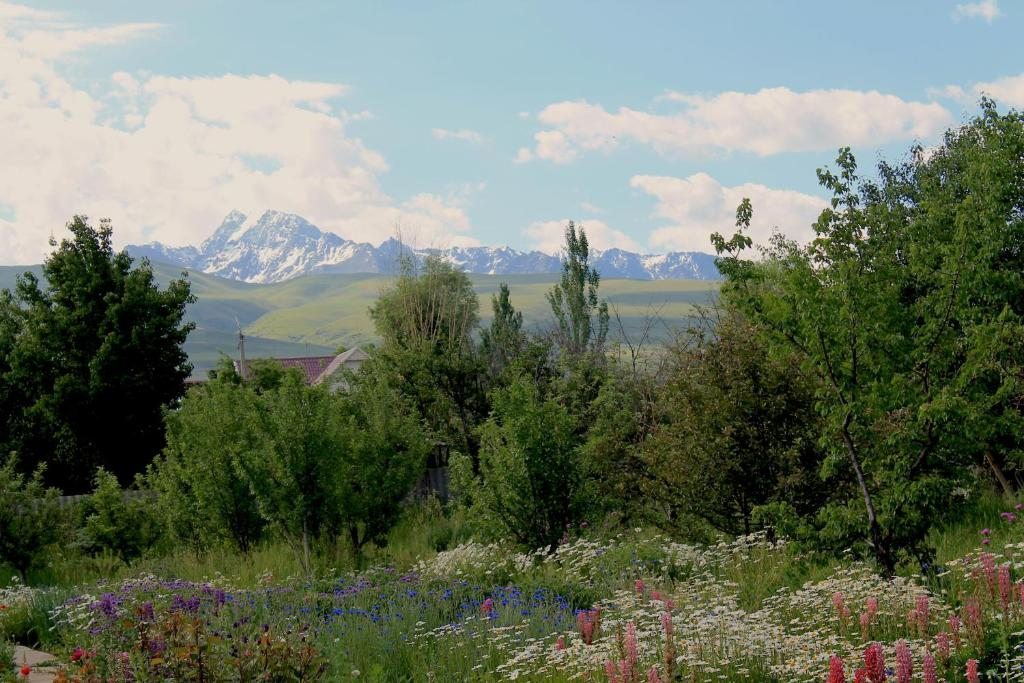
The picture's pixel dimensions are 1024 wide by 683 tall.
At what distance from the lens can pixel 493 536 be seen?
12.5 m

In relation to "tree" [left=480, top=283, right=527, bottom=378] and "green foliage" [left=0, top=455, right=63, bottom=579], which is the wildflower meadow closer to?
"green foliage" [left=0, top=455, right=63, bottom=579]

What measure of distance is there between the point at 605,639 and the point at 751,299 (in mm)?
3358

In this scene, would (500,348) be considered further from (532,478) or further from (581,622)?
(581,622)

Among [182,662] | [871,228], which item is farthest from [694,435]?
[182,662]

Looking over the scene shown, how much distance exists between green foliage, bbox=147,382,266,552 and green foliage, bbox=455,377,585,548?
142 inches

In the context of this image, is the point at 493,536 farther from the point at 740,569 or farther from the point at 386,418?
the point at 740,569

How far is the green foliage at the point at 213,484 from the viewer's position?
14555mm

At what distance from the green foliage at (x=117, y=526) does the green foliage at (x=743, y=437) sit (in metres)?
8.64

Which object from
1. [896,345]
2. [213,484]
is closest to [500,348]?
[213,484]

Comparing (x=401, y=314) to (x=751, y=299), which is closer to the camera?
(x=751, y=299)

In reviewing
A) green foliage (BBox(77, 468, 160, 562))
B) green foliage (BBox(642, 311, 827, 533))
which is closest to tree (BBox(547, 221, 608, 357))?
green foliage (BBox(77, 468, 160, 562))

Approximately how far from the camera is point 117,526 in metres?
15.7

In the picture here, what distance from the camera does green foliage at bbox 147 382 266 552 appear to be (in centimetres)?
1455

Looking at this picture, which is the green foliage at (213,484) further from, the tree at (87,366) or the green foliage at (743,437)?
the tree at (87,366)
